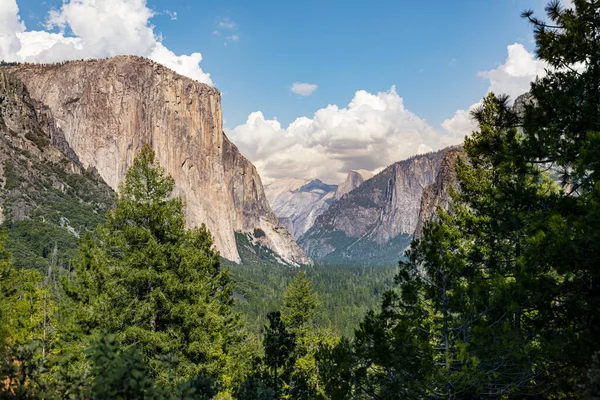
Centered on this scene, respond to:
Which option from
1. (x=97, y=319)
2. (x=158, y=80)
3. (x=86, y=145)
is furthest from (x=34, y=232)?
(x=97, y=319)

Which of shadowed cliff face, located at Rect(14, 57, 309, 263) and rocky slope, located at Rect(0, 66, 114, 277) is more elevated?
shadowed cliff face, located at Rect(14, 57, 309, 263)

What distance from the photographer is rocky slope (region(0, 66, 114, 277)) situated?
100m

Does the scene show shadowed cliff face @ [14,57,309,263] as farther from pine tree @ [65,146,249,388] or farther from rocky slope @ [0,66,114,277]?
pine tree @ [65,146,249,388]

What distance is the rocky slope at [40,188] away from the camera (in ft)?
329

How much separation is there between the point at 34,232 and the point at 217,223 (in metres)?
98.8

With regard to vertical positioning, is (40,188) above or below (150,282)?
above

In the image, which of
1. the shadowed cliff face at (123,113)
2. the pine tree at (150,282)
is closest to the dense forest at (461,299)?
the pine tree at (150,282)

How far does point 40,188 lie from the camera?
126125 mm

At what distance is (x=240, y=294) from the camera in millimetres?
140875

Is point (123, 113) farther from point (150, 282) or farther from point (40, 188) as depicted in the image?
point (150, 282)

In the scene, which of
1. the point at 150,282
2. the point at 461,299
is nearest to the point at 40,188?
the point at 150,282

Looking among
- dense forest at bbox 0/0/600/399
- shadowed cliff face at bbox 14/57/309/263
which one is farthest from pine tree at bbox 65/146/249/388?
shadowed cliff face at bbox 14/57/309/263

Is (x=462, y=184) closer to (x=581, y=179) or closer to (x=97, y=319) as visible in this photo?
(x=581, y=179)

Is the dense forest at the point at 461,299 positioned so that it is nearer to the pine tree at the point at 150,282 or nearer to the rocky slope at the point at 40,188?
the pine tree at the point at 150,282
